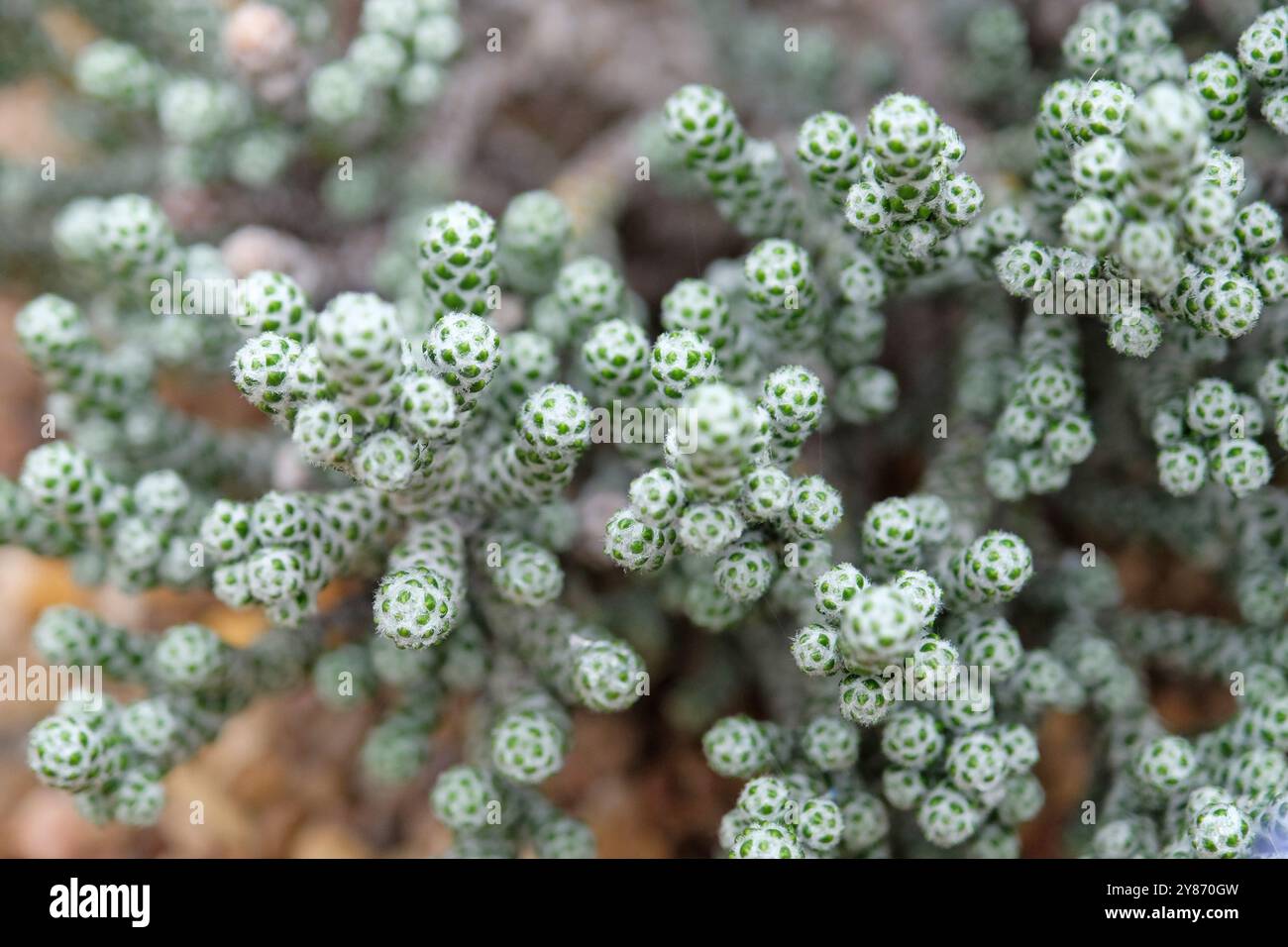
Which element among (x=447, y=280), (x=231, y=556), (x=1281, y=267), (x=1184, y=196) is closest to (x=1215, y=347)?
(x=1281, y=267)

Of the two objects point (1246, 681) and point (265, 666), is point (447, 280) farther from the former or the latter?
point (1246, 681)

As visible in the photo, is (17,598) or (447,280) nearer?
(447,280)

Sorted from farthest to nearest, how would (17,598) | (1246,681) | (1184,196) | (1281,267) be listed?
(17,598) → (1246,681) → (1281,267) → (1184,196)

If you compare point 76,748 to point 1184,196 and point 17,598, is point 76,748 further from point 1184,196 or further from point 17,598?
point 1184,196
